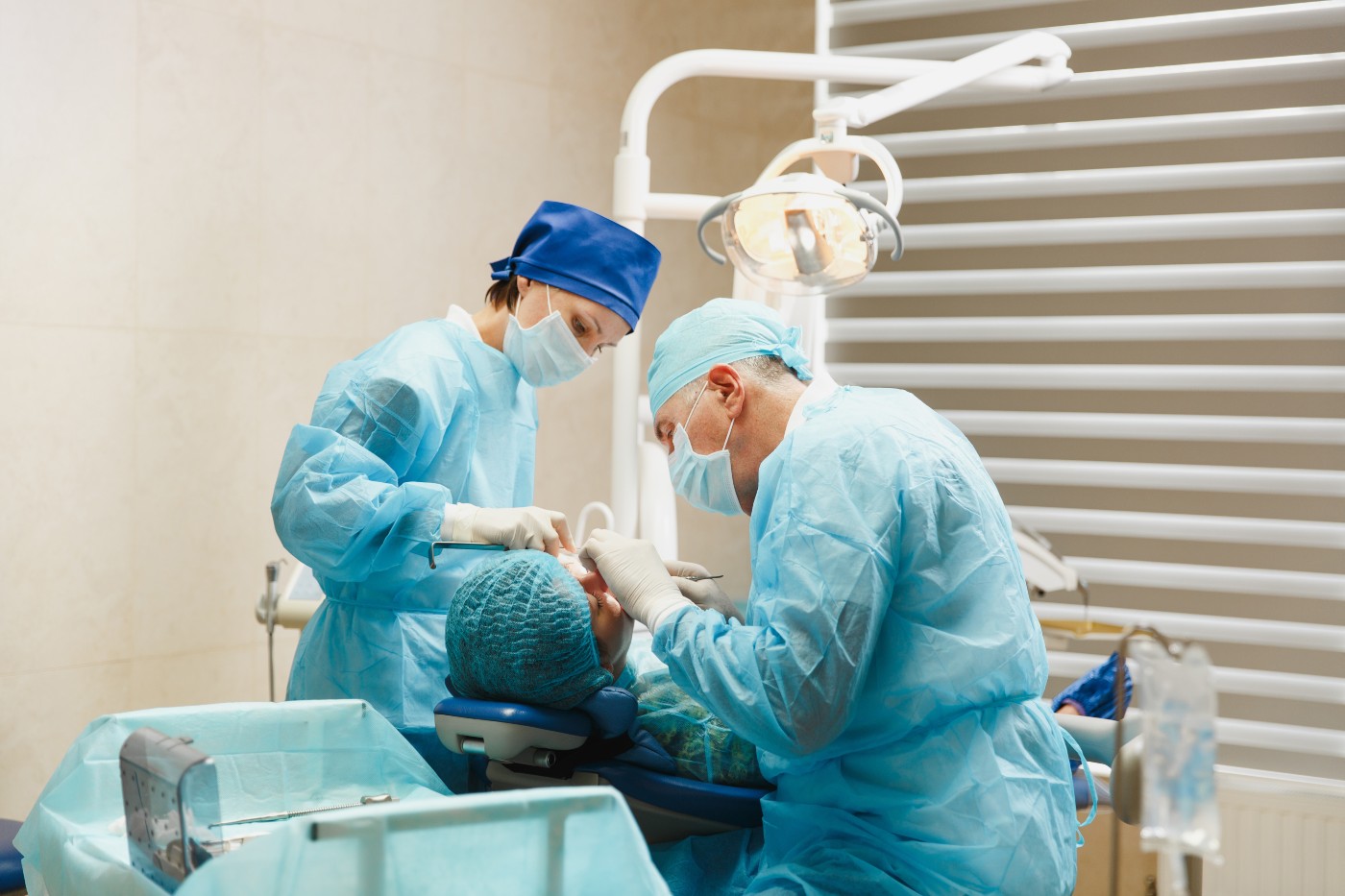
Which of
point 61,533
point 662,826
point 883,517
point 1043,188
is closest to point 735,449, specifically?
point 883,517

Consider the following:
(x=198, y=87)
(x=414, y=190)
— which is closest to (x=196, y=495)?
(x=198, y=87)

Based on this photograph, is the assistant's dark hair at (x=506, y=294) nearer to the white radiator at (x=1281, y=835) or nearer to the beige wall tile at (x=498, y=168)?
the beige wall tile at (x=498, y=168)

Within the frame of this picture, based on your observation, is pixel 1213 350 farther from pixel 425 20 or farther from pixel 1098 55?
pixel 425 20

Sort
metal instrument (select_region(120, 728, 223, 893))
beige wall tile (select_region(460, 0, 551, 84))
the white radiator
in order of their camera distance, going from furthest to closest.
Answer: beige wall tile (select_region(460, 0, 551, 84)) < the white radiator < metal instrument (select_region(120, 728, 223, 893))

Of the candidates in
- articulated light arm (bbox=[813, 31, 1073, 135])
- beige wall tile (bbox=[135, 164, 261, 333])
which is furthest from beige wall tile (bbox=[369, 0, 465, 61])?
articulated light arm (bbox=[813, 31, 1073, 135])

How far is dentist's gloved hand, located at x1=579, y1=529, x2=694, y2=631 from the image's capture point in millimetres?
1718

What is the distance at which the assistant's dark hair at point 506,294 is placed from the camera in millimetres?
2414

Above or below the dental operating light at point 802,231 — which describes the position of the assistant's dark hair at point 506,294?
below

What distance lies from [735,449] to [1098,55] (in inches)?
101

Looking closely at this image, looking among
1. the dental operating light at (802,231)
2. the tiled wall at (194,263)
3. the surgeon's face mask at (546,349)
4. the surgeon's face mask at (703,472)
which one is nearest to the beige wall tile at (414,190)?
the tiled wall at (194,263)

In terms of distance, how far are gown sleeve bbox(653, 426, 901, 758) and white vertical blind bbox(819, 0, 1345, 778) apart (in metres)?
2.08

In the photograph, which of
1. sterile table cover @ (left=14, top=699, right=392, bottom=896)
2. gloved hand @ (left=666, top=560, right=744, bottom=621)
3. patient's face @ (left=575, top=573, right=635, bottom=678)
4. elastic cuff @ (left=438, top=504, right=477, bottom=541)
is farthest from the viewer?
elastic cuff @ (left=438, top=504, right=477, bottom=541)

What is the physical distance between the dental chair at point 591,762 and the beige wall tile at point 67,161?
1644mm

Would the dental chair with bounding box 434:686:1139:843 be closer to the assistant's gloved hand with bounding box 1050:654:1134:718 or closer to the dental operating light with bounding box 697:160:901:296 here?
the assistant's gloved hand with bounding box 1050:654:1134:718
